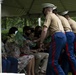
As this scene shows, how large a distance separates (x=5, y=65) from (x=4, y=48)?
0.66 meters

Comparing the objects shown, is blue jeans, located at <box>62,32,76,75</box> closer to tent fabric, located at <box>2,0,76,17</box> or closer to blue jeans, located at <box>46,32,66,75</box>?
blue jeans, located at <box>46,32,66,75</box>

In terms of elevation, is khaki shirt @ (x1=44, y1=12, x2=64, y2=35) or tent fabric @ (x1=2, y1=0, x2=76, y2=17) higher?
tent fabric @ (x1=2, y1=0, x2=76, y2=17)

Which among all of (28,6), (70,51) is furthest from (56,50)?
(28,6)

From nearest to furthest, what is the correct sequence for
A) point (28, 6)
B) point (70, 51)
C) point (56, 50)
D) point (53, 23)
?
point (56, 50) < point (53, 23) < point (70, 51) < point (28, 6)

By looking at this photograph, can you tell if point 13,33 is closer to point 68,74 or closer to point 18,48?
point 18,48

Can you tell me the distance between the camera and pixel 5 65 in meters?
6.70

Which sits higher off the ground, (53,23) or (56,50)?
(53,23)

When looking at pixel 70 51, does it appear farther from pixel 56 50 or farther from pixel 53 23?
pixel 53 23

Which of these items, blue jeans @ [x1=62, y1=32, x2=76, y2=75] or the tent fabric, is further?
the tent fabric

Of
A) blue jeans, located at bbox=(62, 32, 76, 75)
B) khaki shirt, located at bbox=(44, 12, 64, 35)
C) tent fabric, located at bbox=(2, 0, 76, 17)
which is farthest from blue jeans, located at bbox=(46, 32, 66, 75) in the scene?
tent fabric, located at bbox=(2, 0, 76, 17)

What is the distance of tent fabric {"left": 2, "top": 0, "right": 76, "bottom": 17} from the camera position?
997 cm

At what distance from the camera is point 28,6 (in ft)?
42.1

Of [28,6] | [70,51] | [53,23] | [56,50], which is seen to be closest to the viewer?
[56,50]

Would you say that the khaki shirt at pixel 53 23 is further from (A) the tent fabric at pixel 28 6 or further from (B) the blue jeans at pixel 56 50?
(A) the tent fabric at pixel 28 6
